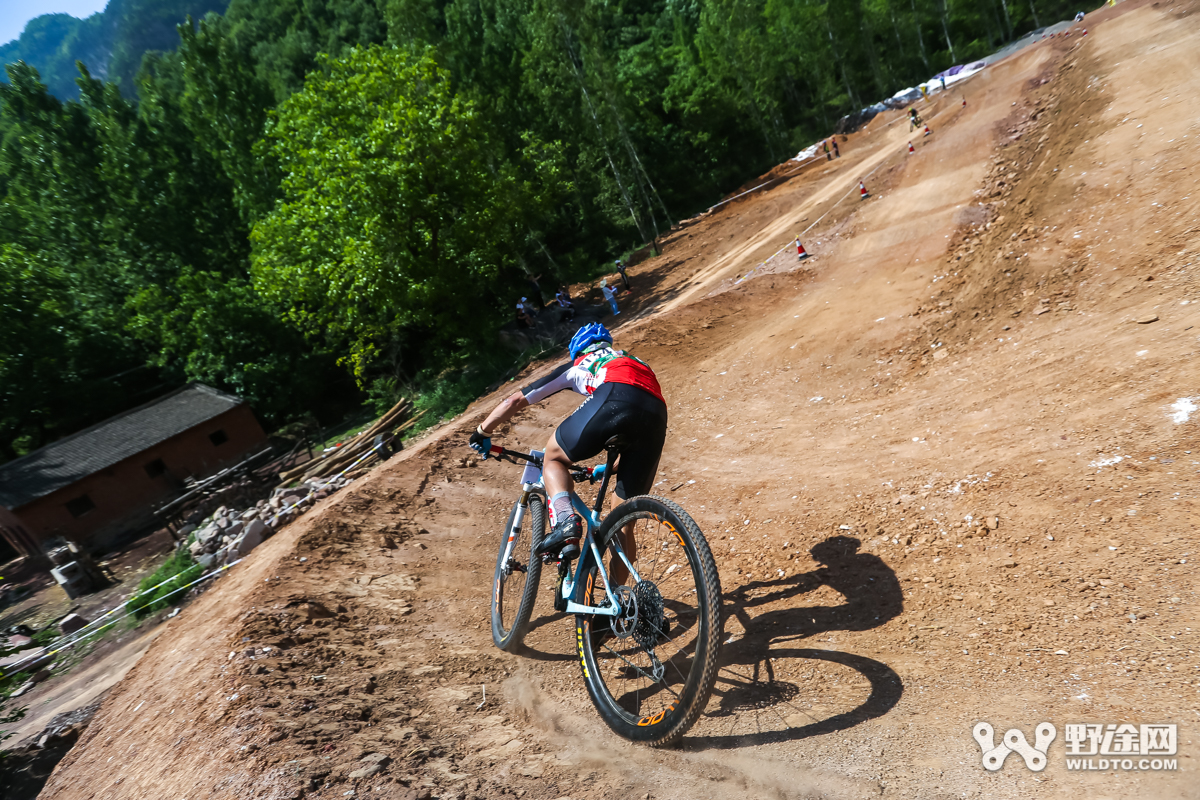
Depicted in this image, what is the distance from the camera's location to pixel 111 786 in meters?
5.14

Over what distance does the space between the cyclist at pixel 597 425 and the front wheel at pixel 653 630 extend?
0.22 meters

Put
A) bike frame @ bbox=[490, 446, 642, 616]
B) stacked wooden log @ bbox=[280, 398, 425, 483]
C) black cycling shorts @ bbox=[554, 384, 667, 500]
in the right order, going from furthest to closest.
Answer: stacked wooden log @ bbox=[280, 398, 425, 483], black cycling shorts @ bbox=[554, 384, 667, 500], bike frame @ bbox=[490, 446, 642, 616]

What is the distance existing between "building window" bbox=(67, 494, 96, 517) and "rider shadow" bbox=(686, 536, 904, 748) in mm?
32086

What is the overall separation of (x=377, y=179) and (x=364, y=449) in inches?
368

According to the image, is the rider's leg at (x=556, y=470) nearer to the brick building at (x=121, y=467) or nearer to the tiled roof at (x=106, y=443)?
the brick building at (x=121, y=467)

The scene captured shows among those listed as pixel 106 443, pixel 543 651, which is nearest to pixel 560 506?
pixel 543 651

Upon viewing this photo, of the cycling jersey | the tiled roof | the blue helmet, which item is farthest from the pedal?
the tiled roof

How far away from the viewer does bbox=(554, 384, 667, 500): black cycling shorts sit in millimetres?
4402

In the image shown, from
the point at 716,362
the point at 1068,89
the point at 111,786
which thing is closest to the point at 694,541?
the point at 111,786

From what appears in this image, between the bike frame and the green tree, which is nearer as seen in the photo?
the bike frame

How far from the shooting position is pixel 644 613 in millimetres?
3916

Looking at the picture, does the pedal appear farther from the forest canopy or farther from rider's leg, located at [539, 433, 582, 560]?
the forest canopy
